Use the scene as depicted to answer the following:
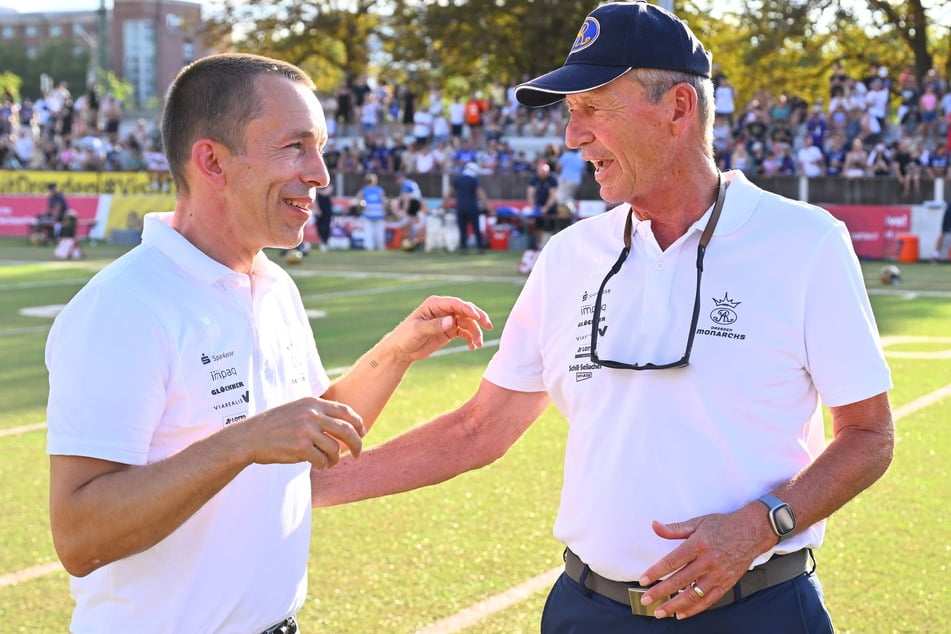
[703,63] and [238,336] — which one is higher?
[703,63]

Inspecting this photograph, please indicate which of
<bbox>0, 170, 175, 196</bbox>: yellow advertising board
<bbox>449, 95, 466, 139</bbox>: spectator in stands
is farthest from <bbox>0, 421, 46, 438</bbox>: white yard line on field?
<bbox>449, 95, 466, 139</bbox>: spectator in stands

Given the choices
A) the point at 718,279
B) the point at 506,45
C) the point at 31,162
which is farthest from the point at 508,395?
the point at 506,45

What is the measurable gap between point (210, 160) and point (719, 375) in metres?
1.28

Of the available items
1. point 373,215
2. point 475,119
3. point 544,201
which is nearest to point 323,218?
point 373,215

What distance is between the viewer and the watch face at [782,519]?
8.92ft

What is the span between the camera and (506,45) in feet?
159

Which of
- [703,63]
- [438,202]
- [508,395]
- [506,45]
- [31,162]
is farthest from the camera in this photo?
[506,45]

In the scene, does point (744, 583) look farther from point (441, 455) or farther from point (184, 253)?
point (184, 253)

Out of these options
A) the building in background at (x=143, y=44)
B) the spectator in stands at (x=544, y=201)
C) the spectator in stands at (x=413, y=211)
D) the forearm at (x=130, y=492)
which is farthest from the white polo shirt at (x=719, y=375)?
the building in background at (x=143, y=44)

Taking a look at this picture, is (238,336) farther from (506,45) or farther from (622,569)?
(506,45)

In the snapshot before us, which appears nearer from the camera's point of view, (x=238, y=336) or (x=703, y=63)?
(x=238, y=336)

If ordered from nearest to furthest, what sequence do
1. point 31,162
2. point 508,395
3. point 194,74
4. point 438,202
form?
point 194,74, point 508,395, point 438,202, point 31,162

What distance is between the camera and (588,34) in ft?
10.1

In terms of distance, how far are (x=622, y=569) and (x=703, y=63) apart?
4.13 feet
